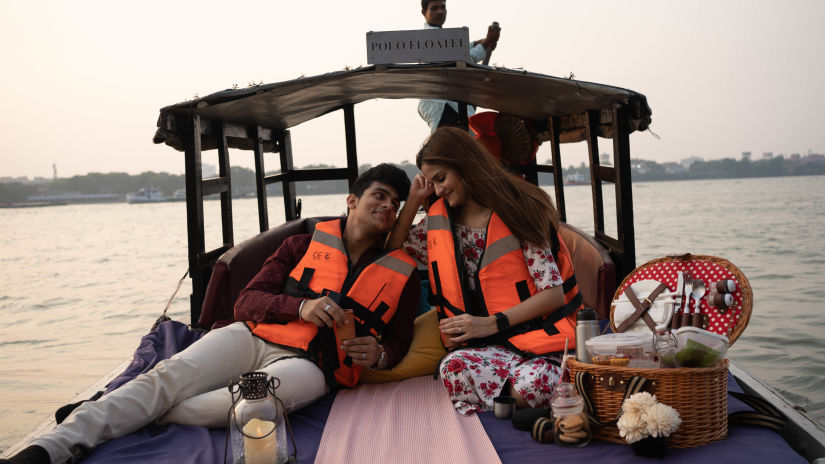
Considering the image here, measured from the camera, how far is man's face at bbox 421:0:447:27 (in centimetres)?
612

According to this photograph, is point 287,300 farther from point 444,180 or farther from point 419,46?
point 419,46

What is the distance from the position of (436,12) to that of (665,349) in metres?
4.15

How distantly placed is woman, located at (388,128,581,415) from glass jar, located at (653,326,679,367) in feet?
1.95

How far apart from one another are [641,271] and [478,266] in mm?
906

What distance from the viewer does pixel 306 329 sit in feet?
11.4

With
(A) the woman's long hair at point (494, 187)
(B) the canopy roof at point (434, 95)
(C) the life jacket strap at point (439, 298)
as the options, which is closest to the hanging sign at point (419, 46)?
(B) the canopy roof at point (434, 95)

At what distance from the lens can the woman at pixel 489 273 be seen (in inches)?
132

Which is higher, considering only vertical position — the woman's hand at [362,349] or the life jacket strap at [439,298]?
the life jacket strap at [439,298]

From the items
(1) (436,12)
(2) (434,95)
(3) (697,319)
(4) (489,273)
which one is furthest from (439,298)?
(1) (436,12)

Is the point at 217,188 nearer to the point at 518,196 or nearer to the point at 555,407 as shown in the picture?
the point at 518,196

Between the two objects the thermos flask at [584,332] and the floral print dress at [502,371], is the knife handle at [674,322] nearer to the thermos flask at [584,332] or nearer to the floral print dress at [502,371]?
the floral print dress at [502,371]

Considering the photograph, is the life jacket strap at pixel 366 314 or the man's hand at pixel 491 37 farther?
the man's hand at pixel 491 37

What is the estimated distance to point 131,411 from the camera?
114 inches

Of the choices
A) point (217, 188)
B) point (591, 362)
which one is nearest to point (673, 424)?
point (591, 362)
